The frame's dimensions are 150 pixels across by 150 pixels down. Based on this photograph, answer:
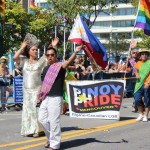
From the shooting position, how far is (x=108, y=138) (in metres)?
8.59

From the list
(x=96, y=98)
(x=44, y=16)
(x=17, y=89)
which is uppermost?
(x=44, y=16)

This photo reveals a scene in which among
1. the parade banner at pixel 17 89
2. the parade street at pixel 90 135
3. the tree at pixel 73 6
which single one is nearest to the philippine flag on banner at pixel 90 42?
the parade street at pixel 90 135

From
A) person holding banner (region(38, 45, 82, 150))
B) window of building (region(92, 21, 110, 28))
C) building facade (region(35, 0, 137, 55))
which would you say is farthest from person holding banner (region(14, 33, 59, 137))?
window of building (region(92, 21, 110, 28))

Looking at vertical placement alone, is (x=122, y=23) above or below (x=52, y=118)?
below

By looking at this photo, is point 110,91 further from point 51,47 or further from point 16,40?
point 16,40

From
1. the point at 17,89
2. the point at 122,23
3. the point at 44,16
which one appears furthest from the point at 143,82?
the point at 122,23

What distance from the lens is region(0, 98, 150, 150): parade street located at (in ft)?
25.7

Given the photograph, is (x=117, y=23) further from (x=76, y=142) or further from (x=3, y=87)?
(x=76, y=142)

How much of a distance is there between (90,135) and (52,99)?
190 centimetres

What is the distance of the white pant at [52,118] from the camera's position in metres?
7.25

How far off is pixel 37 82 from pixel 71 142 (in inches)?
52.8

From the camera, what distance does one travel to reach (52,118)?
7.25 m

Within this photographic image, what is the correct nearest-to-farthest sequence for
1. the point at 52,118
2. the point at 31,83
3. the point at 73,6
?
1. the point at 52,118
2. the point at 31,83
3. the point at 73,6

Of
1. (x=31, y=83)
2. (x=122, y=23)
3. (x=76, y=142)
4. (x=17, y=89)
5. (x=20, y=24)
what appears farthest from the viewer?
(x=122, y=23)
